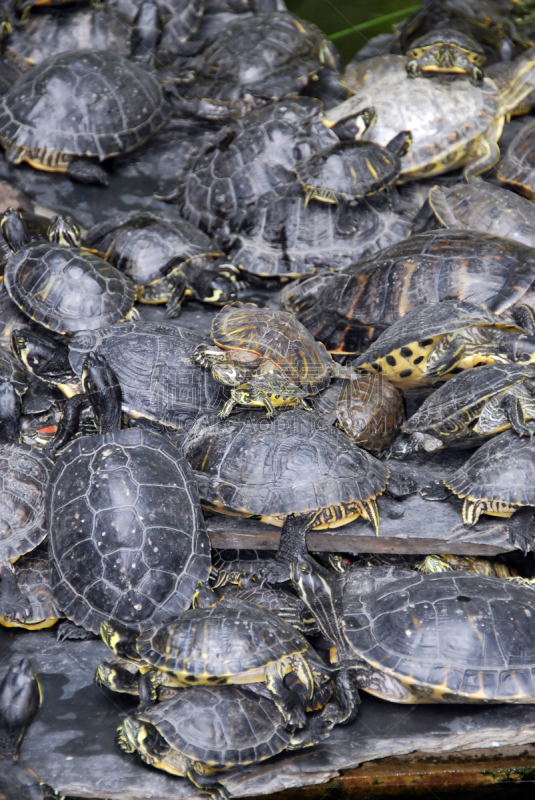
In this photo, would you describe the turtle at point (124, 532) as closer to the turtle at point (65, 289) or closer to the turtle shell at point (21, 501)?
the turtle shell at point (21, 501)

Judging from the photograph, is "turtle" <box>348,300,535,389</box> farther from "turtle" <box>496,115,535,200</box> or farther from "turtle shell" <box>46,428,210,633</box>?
"turtle" <box>496,115,535,200</box>

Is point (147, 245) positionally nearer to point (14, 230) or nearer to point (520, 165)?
point (14, 230)

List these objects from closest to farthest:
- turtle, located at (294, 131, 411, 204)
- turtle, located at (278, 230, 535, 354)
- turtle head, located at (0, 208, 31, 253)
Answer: turtle, located at (278, 230, 535, 354) < turtle head, located at (0, 208, 31, 253) < turtle, located at (294, 131, 411, 204)

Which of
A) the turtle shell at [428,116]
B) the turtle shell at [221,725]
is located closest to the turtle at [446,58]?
the turtle shell at [428,116]

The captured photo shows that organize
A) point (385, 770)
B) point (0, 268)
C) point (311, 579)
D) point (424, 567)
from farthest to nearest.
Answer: point (0, 268), point (424, 567), point (311, 579), point (385, 770)

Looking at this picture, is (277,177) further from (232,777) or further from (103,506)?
(232,777)

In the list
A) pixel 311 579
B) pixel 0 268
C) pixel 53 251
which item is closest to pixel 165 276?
pixel 53 251

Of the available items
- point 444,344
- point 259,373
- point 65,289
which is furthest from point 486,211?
point 65,289

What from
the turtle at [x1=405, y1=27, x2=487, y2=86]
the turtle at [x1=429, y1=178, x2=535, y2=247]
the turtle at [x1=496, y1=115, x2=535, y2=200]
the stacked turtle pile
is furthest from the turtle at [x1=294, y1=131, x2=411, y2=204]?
the turtle at [x1=405, y1=27, x2=487, y2=86]
